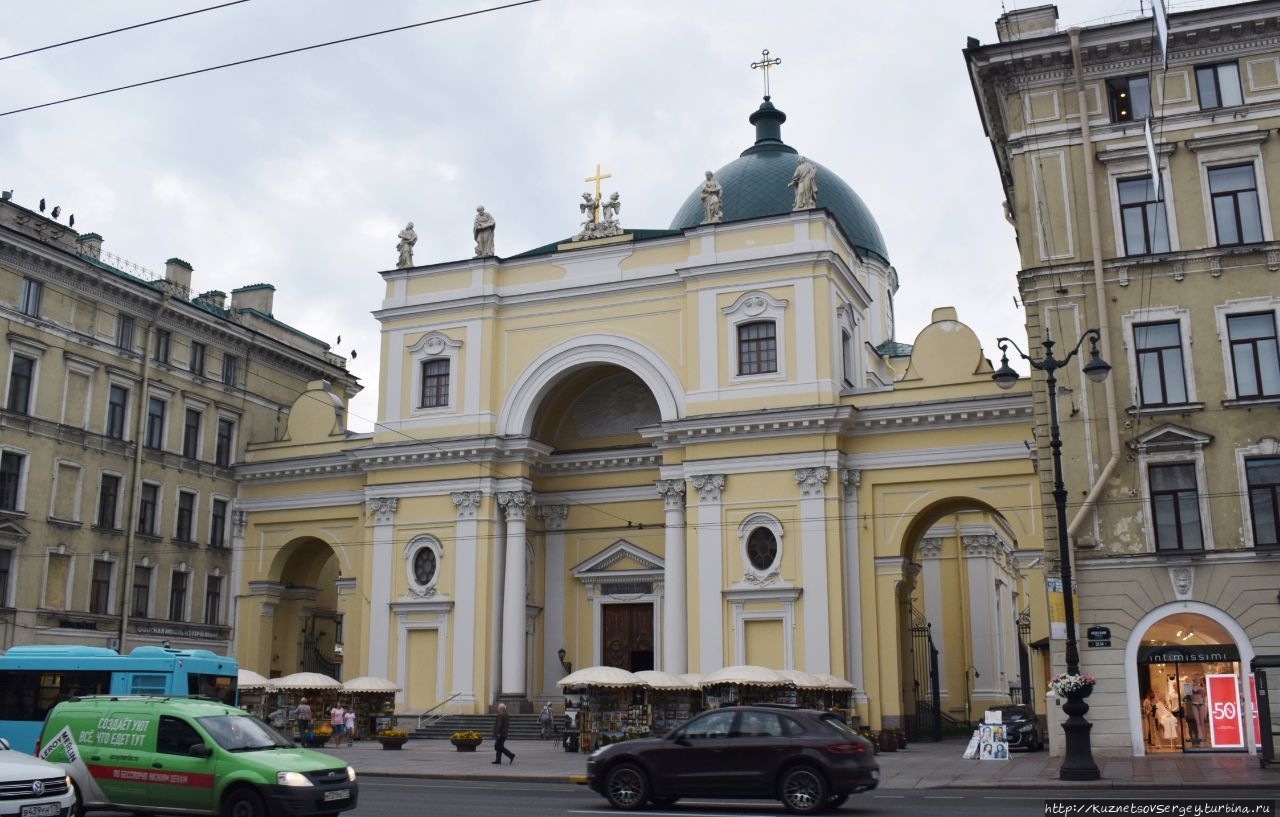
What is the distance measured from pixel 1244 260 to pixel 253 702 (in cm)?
3049

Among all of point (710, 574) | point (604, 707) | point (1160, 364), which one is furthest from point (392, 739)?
point (1160, 364)

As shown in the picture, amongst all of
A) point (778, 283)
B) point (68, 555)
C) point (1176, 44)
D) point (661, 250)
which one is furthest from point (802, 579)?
point (68, 555)

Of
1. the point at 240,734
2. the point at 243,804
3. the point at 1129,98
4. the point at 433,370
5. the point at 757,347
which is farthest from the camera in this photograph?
the point at 433,370

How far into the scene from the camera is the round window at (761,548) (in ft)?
119

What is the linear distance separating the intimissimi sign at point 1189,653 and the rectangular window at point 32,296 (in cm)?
3211

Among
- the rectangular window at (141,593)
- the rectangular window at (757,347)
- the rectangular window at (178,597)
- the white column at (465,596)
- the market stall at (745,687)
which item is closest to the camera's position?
the market stall at (745,687)

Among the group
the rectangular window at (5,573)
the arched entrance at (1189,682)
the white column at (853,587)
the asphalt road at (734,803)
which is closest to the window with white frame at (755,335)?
the white column at (853,587)

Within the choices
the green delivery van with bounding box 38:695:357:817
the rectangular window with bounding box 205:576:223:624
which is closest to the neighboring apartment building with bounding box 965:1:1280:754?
the green delivery van with bounding box 38:695:357:817

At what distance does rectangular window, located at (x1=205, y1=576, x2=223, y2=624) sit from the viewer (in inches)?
1733

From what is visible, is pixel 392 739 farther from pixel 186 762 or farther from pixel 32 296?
pixel 186 762

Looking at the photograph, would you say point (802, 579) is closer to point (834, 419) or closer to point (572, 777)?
point (834, 419)

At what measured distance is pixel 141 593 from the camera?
41.0 m

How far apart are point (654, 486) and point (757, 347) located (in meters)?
6.78

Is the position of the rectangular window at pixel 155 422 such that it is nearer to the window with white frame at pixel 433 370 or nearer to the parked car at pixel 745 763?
the window with white frame at pixel 433 370
